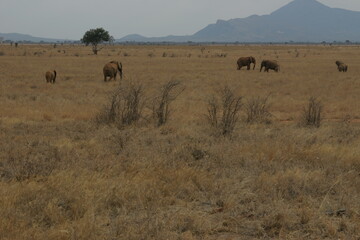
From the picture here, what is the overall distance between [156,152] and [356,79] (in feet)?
64.6

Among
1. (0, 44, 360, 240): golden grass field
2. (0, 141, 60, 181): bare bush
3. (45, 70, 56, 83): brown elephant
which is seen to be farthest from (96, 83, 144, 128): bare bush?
(45, 70, 56, 83): brown elephant

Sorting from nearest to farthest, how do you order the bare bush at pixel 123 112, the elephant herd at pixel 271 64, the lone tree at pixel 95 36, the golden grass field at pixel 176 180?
1. the golden grass field at pixel 176 180
2. the bare bush at pixel 123 112
3. the elephant herd at pixel 271 64
4. the lone tree at pixel 95 36

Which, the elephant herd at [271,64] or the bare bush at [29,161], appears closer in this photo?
the bare bush at [29,161]

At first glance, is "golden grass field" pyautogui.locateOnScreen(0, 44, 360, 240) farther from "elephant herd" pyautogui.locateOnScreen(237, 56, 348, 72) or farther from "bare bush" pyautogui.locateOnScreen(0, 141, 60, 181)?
"elephant herd" pyautogui.locateOnScreen(237, 56, 348, 72)

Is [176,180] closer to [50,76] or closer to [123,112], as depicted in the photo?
[123,112]

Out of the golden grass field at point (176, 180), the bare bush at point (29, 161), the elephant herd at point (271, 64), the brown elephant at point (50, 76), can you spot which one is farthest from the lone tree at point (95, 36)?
the bare bush at point (29, 161)

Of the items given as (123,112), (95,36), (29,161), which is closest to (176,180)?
(29,161)

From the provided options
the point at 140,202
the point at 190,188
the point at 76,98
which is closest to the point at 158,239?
the point at 140,202

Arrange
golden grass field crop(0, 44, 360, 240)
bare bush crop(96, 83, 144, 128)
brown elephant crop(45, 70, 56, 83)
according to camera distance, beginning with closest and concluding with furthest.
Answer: golden grass field crop(0, 44, 360, 240), bare bush crop(96, 83, 144, 128), brown elephant crop(45, 70, 56, 83)

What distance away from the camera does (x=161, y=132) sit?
10547 millimetres

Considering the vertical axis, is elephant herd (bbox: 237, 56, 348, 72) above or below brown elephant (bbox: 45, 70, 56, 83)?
above

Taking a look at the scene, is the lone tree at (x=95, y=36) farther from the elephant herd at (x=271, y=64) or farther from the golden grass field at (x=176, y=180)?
the golden grass field at (x=176, y=180)

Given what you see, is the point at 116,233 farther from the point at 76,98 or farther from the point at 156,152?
the point at 76,98

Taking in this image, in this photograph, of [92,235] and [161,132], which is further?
[161,132]
